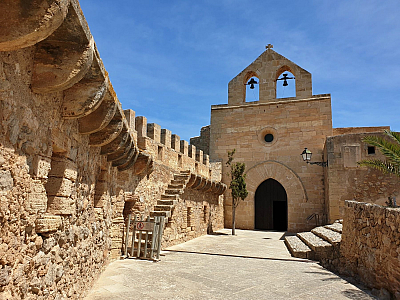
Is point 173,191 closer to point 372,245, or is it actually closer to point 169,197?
point 169,197

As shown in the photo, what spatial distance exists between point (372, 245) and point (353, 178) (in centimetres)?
730

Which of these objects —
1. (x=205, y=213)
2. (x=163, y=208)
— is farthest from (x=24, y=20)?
(x=205, y=213)

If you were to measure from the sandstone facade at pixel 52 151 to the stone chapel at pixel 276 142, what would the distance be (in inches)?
418

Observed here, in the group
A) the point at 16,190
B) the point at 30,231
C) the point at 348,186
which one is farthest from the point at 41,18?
the point at 348,186

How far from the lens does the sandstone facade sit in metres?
1.99

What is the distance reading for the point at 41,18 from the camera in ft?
5.98

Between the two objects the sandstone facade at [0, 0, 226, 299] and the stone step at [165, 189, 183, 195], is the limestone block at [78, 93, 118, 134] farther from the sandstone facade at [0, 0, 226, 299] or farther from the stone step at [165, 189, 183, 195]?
the stone step at [165, 189, 183, 195]

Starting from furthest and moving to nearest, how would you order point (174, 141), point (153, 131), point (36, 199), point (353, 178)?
point (353, 178), point (174, 141), point (153, 131), point (36, 199)

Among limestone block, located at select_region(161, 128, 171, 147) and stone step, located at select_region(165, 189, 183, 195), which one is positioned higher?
limestone block, located at select_region(161, 128, 171, 147)

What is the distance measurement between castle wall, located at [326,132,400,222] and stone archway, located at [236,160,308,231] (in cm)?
204

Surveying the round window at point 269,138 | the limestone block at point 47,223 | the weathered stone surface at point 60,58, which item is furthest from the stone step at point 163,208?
the round window at point 269,138

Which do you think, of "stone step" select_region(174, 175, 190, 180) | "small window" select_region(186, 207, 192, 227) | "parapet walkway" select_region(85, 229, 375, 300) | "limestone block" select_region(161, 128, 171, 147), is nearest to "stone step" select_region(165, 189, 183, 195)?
"stone step" select_region(174, 175, 190, 180)

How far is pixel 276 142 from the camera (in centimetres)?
1524

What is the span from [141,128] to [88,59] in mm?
5799
